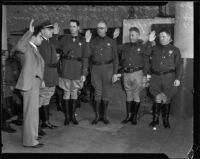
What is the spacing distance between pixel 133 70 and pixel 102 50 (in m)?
0.58

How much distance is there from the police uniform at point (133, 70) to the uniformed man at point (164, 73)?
0.14 metres

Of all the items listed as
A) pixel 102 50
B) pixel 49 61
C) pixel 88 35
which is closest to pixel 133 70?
pixel 102 50

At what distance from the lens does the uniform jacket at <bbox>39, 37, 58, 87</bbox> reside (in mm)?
4289

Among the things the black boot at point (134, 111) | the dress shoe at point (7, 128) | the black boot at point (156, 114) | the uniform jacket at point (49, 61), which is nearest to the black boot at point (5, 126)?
the dress shoe at point (7, 128)

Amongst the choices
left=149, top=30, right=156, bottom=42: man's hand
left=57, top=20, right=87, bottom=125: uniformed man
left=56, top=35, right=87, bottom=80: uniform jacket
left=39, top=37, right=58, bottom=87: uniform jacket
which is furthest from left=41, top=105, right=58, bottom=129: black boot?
left=149, top=30, right=156, bottom=42: man's hand

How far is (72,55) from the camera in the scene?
4590mm

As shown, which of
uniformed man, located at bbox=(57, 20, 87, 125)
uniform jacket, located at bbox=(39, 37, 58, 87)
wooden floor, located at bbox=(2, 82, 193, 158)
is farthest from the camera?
uniformed man, located at bbox=(57, 20, 87, 125)

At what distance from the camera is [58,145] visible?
12.8 feet

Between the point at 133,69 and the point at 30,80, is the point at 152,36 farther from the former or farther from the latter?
the point at 30,80

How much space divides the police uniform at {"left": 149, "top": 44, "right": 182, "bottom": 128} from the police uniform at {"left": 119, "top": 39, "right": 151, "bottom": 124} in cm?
15

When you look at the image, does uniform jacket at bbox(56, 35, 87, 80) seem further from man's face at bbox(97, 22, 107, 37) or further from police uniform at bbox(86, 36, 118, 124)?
man's face at bbox(97, 22, 107, 37)

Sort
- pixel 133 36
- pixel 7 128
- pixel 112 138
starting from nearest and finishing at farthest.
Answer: pixel 112 138 → pixel 7 128 → pixel 133 36

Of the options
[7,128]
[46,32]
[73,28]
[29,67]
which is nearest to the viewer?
[29,67]

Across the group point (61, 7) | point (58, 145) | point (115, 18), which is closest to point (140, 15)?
point (115, 18)
